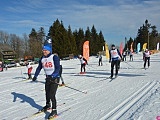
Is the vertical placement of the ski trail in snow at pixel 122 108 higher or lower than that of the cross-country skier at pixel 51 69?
lower

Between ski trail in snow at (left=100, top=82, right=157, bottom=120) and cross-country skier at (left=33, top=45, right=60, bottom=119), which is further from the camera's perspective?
cross-country skier at (left=33, top=45, right=60, bottom=119)

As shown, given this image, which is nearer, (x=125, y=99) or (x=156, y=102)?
(x=156, y=102)

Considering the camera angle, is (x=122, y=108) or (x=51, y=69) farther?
(x=122, y=108)

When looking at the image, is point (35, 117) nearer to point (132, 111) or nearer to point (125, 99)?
point (132, 111)

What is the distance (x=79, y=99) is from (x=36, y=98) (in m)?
1.84

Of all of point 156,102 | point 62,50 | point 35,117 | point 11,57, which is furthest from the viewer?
point 62,50

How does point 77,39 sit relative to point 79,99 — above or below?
above

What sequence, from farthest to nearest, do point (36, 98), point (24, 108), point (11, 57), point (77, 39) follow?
point (77, 39) < point (11, 57) < point (36, 98) < point (24, 108)

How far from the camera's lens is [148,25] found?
101812 mm

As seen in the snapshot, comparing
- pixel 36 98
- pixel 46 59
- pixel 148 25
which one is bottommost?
pixel 36 98

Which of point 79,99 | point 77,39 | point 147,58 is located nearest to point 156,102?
point 79,99

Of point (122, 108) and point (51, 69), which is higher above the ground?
point (51, 69)

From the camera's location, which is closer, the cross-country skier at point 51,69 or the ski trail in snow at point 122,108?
the ski trail in snow at point 122,108

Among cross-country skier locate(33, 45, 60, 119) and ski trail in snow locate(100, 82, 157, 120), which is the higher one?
cross-country skier locate(33, 45, 60, 119)
